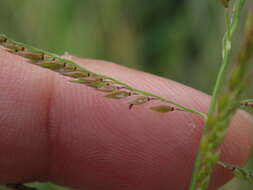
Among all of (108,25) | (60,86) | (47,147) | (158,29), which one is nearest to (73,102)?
(60,86)

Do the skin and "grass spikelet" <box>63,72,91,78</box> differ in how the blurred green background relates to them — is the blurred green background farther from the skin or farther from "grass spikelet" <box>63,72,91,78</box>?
"grass spikelet" <box>63,72,91,78</box>

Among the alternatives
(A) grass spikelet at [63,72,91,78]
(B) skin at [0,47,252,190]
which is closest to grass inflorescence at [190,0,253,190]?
(A) grass spikelet at [63,72,91,78]

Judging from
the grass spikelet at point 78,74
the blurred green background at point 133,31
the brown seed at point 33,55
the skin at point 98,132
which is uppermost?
the blurred green background at point 133,31

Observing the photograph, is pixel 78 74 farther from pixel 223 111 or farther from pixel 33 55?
pixel 223 111

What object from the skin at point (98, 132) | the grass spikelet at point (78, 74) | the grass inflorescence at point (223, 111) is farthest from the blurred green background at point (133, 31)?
the grass inflorescence at point (223, 111)

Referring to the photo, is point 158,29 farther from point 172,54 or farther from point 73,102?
point 73,102

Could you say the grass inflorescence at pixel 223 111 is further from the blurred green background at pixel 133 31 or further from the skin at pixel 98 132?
the blurred green background at pixel 133 31

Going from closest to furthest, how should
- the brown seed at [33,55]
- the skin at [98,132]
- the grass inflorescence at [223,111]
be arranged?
the grass inflorescence at [223,111], the brown seed at [33,55], the skin at [98,132]
